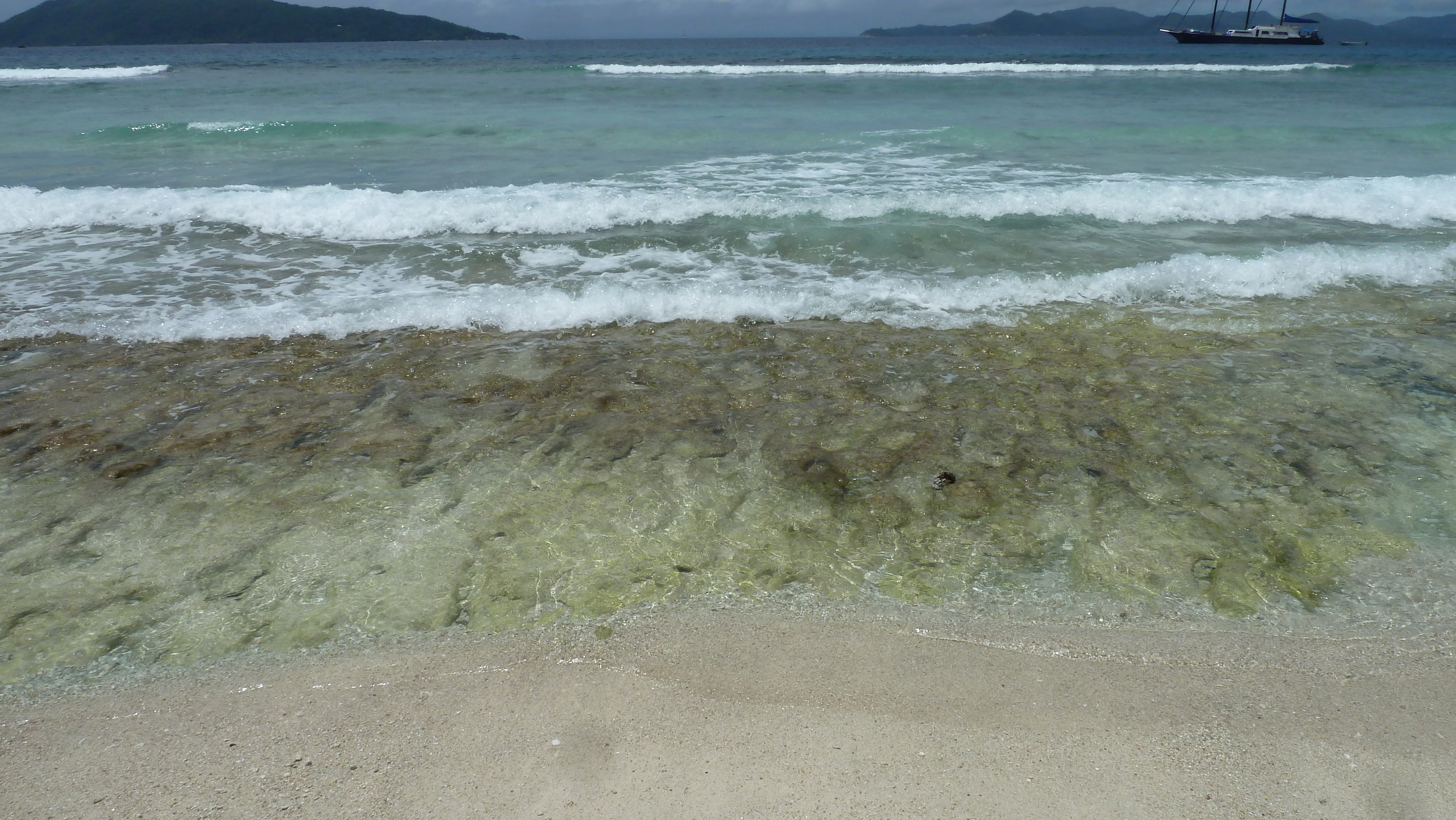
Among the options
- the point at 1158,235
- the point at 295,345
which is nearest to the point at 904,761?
the point at 295,345

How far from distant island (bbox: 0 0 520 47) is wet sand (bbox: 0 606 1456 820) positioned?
14388 centimetres

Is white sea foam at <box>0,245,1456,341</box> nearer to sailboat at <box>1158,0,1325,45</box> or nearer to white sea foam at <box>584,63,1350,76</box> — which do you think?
white sea foam at <box>584,63,1350,76</box>

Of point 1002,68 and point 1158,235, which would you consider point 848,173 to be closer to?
point 1158,235

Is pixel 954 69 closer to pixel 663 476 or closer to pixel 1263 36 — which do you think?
pixel 663 476

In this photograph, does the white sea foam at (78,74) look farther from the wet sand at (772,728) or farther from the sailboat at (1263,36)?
the sailboat at (1263,36)

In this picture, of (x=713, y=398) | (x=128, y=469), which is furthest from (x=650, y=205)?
(x=128, y=469)

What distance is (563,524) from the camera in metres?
3.35

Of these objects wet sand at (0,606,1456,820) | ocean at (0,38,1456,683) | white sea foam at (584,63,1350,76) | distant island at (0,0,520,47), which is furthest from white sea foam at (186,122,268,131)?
distant island at (0,0,520,47)

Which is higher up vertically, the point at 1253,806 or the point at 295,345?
the point at 295,345

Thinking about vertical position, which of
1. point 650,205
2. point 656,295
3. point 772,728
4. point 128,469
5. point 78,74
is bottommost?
point 772,728

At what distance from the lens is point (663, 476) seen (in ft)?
12.1

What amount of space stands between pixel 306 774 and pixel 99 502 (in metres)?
2.16

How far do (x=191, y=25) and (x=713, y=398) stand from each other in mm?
170953

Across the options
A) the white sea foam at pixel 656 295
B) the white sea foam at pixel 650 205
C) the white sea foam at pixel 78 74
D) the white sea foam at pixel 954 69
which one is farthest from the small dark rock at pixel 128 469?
the white sea foam at pixel 78 74
